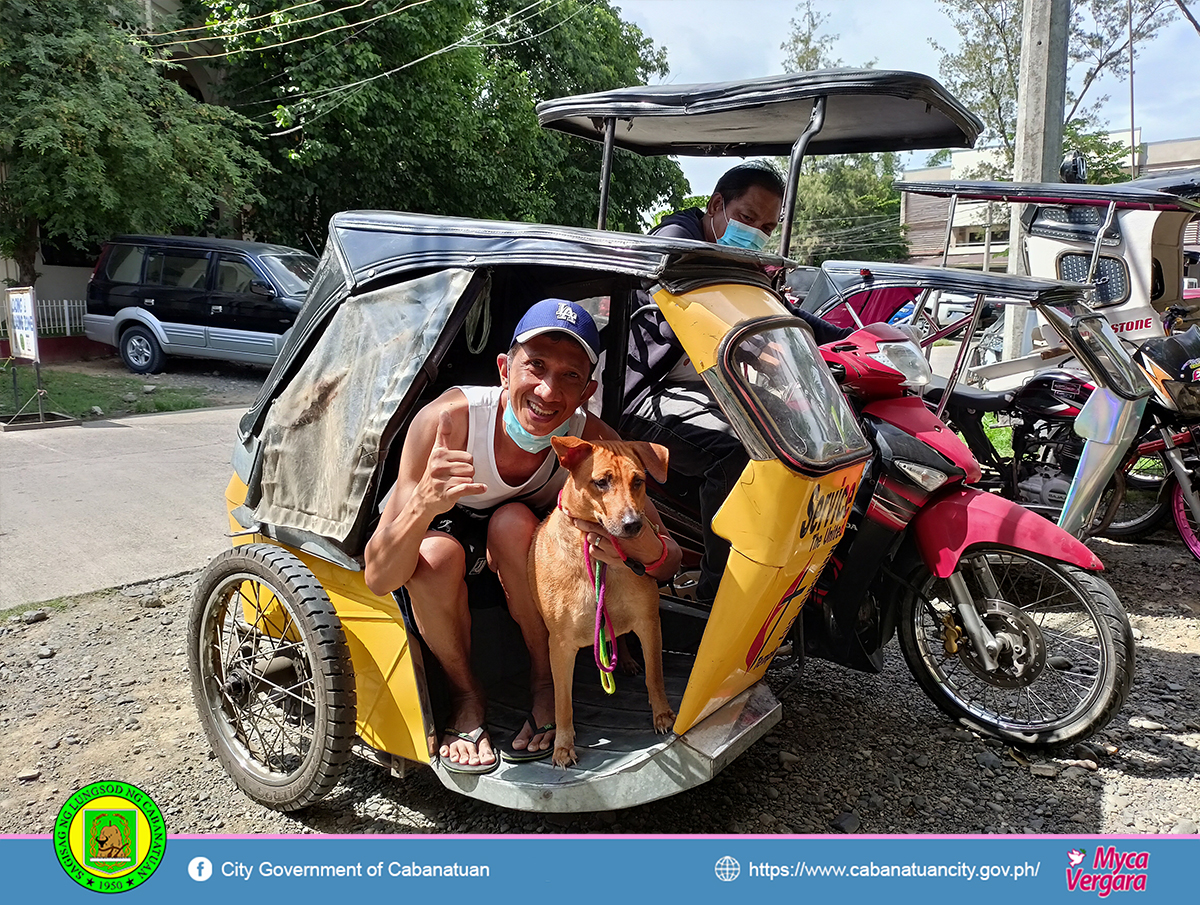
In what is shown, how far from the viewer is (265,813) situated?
9.64 feet

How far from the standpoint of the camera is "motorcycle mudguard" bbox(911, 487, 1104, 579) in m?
3.13

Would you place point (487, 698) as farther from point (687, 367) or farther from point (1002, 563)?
point (1002, 563)

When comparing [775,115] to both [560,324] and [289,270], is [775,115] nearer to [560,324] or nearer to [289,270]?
[560,324]

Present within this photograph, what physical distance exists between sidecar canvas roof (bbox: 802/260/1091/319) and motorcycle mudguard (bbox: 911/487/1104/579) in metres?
1.32

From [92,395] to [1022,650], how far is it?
36.5ft

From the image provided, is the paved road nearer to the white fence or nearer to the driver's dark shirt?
the driver's dark shirt

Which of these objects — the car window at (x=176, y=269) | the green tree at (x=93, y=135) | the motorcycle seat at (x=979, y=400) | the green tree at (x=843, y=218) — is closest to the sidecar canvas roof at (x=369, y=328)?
the motorcycle seat at (x=979, y=400)

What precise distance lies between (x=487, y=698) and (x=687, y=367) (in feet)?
5.06

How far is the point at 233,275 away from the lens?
12.5 metres

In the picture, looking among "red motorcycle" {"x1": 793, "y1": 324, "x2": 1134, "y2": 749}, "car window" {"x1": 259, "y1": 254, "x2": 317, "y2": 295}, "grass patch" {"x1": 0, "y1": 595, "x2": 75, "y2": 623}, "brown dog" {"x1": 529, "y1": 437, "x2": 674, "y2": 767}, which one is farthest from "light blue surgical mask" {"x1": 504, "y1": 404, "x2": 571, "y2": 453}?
"car window" {"x1": 259, "y1": 254, "x2": 317, "y2": 295}

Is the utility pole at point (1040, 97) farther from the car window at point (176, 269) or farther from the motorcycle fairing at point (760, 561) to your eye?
the car window at point (176, 269)

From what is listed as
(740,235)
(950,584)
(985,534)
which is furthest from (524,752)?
(740,235)

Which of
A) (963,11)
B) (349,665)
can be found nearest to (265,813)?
(349,665)
